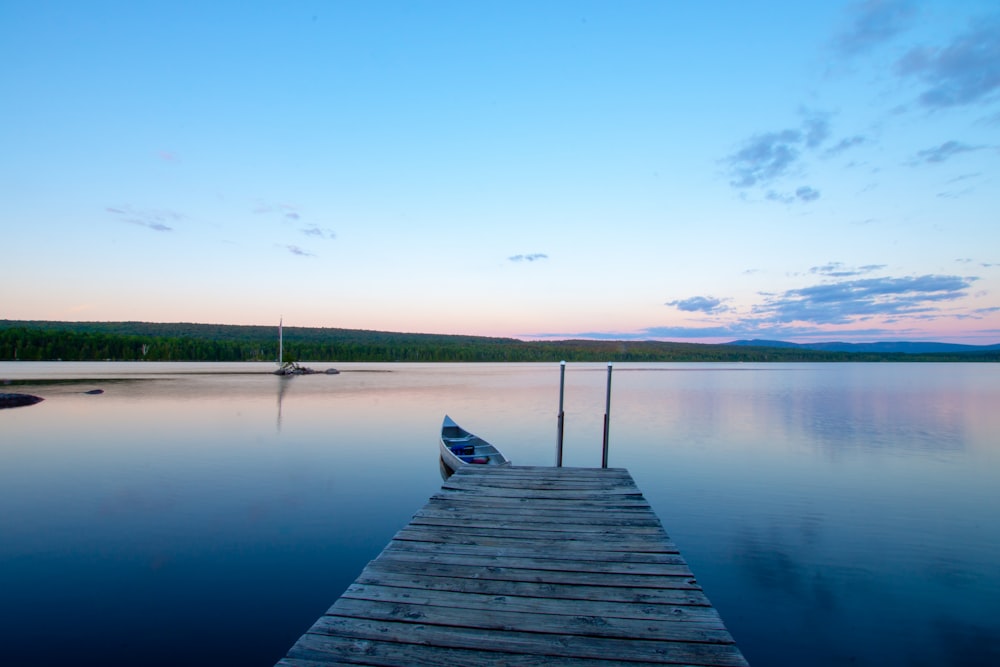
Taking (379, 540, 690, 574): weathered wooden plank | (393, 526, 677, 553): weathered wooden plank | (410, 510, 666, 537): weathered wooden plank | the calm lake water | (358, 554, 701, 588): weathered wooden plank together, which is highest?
(358, 554, 701, 588): weathered wooden plank

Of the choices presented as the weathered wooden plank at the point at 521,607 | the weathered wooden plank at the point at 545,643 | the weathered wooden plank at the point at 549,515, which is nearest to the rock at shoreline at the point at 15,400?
the weathered wooden plank at the point at 549,515

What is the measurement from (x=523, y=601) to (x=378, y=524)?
632cm

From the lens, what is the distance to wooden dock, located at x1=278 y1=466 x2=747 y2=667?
3826 millimetres

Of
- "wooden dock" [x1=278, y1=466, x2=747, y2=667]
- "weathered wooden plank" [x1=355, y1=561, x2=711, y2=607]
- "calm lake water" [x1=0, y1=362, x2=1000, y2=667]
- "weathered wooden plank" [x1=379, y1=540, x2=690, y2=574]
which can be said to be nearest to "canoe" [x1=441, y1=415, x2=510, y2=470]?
"calm lake water" [x1=0, y1=362, x2=1000, y2=667]

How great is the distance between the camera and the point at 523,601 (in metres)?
4.63

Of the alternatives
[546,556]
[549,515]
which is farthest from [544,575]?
[549,515]

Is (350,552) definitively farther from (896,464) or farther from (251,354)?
(251,354)

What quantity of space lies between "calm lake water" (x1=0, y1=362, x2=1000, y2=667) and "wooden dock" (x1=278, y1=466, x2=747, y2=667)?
1.83 m

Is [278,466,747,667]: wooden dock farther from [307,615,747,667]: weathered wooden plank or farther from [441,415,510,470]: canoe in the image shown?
[441,415,510,470]: canoe

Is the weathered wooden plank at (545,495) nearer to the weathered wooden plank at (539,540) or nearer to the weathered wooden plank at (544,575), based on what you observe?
the weathered wooden plank at (539,540)

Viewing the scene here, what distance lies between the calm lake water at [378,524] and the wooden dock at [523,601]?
1832 millimetres

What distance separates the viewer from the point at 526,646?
3902mm

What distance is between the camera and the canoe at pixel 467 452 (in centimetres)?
1223

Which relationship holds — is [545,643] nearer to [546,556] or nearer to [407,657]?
[407,657]
